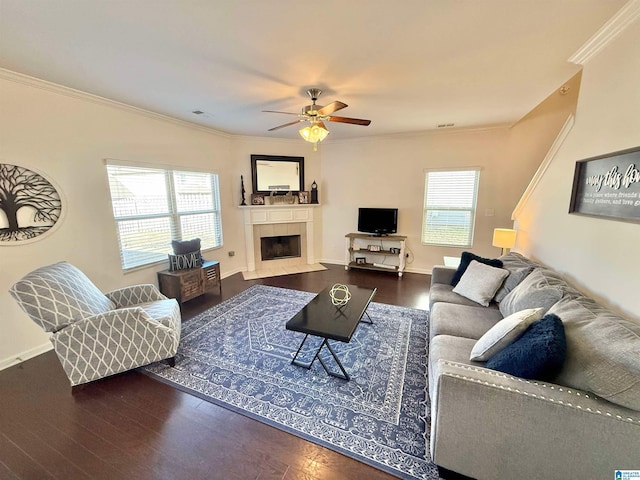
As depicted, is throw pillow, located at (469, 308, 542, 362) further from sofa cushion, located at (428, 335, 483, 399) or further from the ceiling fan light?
the ceiling fan light

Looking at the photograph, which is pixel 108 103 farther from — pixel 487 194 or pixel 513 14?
pixel 487 194

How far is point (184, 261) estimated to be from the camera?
3785 mm

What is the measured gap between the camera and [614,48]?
1.87m

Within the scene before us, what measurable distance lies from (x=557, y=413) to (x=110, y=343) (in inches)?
117

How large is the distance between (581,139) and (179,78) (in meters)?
3.70

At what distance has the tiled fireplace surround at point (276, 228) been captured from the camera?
17.3 feet

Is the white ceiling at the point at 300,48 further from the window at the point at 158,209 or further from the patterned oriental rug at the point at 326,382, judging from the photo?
the patterned oriental rug at the point at 326,382

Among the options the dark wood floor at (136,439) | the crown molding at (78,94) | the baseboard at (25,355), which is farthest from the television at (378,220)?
the baseboard at (25,355)

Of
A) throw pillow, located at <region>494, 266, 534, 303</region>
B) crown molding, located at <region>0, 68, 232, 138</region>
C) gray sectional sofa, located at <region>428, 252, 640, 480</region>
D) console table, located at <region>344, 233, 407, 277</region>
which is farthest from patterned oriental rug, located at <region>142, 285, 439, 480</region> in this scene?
crown molding, located at <region>0, 68, 232, 138</region>

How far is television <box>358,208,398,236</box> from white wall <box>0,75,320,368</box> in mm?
3349

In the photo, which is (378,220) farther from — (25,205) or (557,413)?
(25,205)

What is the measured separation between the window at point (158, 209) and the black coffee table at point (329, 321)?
2.62 metres

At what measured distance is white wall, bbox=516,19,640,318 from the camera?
166 cm

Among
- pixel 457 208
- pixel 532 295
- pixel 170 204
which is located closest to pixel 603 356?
pixel 532 295
